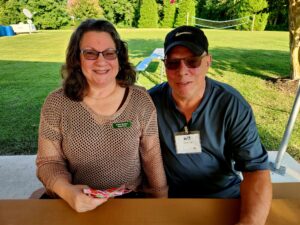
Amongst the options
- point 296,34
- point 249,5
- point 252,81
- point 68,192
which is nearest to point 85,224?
point 68,192

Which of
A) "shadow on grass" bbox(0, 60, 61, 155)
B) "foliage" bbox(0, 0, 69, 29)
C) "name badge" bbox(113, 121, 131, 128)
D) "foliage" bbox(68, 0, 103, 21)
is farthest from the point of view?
"foliage" bbox(68, 0, 103, 21)

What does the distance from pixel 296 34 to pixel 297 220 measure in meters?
5.70

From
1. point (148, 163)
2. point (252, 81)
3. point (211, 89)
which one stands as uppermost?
point (211, 89)

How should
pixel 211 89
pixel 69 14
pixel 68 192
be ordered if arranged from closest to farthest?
pixel 68 192 < pixel 211 89 < pixel 69 14

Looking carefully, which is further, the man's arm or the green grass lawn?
the green grass lawn

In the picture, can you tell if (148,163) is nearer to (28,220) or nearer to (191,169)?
(191,169)

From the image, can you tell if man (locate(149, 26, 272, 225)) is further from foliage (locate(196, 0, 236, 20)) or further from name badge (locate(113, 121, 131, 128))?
foliage (locate(196, 0, 236, 20))

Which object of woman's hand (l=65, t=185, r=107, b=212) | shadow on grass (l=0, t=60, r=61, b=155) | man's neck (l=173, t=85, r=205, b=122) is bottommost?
shadow on grass (l=0, t=60, r=61, b=155)

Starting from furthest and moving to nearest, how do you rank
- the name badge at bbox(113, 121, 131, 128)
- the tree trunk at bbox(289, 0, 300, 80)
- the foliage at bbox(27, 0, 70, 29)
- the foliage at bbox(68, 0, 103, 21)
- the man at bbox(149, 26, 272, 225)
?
the foliage at bbox(27, 0, 70, 29), the foliage at bbox(68, 0, 103, 21), the tree trunk at bbox(289, 0, 300, 80), the name badge at bbox(113, 121, 131, 128), the man at bbox(149, 26, 272, 225)

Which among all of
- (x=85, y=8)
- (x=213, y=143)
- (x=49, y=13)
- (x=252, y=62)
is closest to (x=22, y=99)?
(x=213, y=143)

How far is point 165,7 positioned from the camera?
2648 centimetres

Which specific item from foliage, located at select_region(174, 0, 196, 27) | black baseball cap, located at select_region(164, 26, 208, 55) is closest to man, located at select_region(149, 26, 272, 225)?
black baseball cap, located at select_region(164, 26, 208, 55)

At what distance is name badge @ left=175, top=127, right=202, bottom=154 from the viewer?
158 cm

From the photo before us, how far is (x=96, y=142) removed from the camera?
1604 mm
